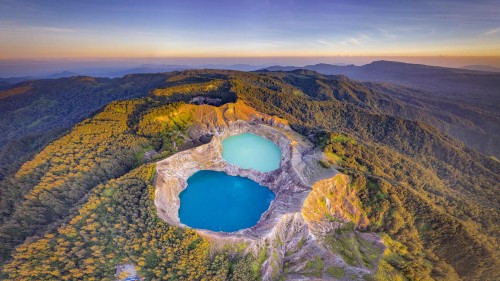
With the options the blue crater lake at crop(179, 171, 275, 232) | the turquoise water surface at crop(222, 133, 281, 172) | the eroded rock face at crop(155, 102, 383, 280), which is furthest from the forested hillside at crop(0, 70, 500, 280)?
the turquoise water surface at crop(222, 133, 281, 172)

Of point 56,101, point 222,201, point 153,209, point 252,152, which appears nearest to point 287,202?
point 222,201

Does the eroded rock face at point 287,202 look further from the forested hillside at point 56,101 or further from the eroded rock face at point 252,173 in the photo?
the forested hillside at point 56,101

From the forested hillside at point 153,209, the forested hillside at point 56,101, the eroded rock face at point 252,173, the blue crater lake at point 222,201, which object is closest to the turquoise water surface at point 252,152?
the eroded rock face at point 252,173

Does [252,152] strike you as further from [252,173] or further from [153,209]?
[153,209]

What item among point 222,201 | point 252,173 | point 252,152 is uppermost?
point 252,152

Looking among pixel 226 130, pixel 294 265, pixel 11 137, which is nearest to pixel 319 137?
pixel 226 130

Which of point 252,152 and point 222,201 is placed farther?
point 252,152
